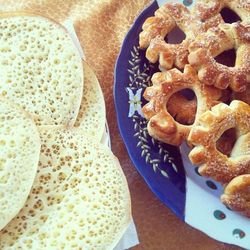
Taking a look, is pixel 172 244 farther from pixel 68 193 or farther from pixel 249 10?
pixel 249 10

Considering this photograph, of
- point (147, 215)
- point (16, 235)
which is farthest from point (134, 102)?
point (16, 235)

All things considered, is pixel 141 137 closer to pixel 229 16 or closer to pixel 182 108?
pixel 182 108

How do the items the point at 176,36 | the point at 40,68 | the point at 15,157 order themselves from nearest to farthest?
1. the point at 15,157
2. the point at 40,68
3. the point at 176,36

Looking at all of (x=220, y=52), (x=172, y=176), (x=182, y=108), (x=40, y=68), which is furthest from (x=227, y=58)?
(x=40, y=68)

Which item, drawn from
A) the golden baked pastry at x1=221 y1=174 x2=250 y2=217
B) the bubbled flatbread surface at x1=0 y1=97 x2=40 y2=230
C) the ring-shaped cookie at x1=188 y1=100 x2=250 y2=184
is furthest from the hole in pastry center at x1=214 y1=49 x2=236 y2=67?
the bubbled flatbread surface at x1=0 y1=97 x2=40 y2=230

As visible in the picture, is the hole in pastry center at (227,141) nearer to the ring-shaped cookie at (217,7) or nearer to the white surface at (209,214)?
the white surface at (209,214)

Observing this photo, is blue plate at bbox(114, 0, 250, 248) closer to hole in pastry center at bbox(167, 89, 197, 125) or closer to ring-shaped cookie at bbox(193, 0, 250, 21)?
hole in pastry center at bbox(167, 89, 197, 125)
